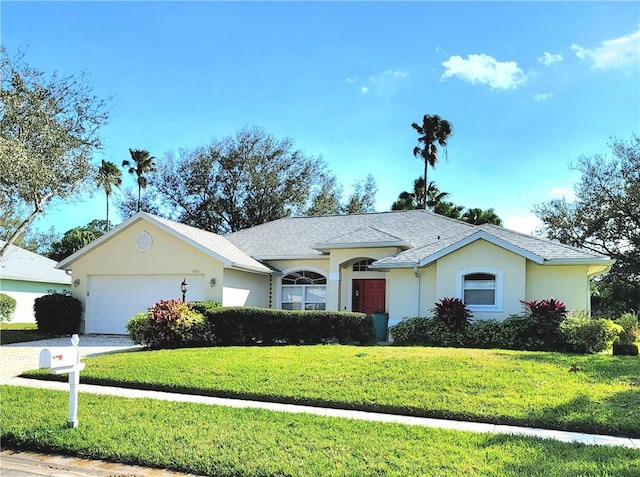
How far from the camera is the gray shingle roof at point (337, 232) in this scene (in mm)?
21219

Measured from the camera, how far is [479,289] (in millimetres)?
16938

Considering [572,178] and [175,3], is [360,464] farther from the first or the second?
[572,178]

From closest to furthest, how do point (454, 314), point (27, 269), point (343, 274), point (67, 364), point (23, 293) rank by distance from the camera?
point (67, 364) → point (454, 314) → point (343, 274) → point (23, 293) → point (27, 269)

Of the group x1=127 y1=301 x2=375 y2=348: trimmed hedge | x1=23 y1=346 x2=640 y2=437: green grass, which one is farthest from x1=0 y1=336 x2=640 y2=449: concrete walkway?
x1=127 y1=301 x2=375 y2=348: trimmed hedge

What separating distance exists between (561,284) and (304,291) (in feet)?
33.2

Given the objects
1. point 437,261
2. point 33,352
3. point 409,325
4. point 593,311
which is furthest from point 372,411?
point 593,311

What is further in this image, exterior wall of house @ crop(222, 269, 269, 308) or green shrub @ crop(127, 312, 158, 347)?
exterior wall of house @ crop(222, 269, 269, 308)

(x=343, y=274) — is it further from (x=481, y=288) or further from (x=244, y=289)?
(x=481, y=288)

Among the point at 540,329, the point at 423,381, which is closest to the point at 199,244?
the point at 540,329

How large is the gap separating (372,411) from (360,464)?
2.75m

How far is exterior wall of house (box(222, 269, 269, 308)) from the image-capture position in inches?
778

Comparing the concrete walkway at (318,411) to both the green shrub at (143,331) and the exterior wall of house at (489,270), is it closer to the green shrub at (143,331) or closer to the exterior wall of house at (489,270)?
the green shrub at (143,331)

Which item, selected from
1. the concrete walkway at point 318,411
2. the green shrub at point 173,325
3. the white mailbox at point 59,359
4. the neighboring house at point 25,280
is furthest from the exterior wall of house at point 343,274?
the neighboring house at point 25,280

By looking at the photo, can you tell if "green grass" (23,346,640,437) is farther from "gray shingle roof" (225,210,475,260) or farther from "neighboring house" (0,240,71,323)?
"neighboring house" (0,240,71,323)
